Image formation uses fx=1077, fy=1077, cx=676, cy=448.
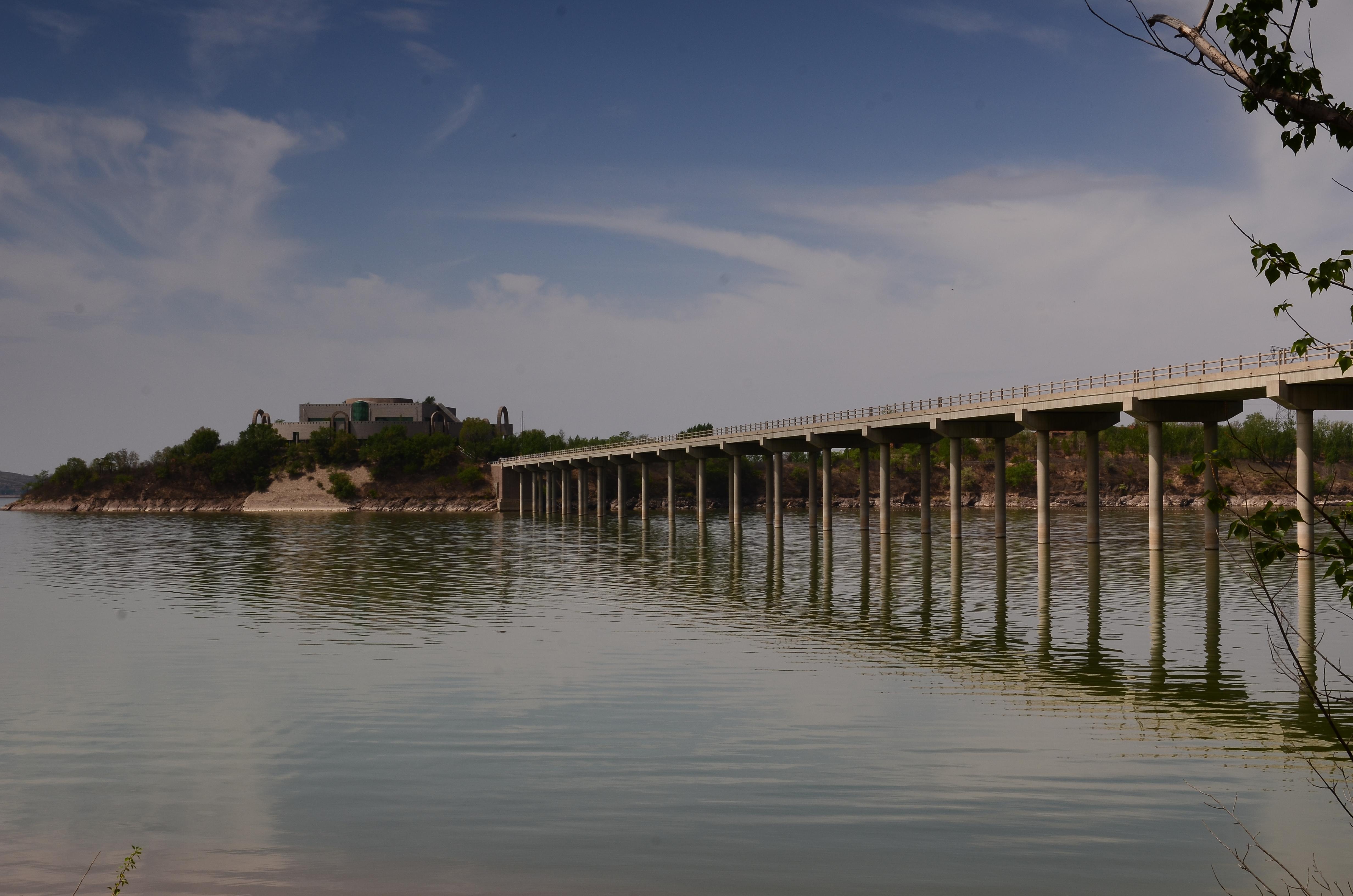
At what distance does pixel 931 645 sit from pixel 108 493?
195005 mm

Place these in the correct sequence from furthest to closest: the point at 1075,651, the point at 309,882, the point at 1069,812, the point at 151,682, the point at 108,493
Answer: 1. the point at 108,493
2. the point at 1075,651
3. the point at 151,682
4. the point at 1069,812
5. the point at 309,882

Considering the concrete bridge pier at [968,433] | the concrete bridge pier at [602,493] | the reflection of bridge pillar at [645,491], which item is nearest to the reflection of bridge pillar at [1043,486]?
the concrete bridge pier at [968,433]

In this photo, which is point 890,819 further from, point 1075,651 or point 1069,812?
point 1075,651

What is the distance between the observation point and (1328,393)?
5166cm

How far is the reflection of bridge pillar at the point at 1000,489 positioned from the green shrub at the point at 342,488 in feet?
429

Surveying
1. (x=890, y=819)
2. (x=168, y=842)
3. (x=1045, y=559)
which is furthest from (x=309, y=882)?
(x=1045, y=559)

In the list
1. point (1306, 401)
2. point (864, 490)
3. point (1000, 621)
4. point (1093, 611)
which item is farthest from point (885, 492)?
point (1000, 621)

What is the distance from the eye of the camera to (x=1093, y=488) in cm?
6975

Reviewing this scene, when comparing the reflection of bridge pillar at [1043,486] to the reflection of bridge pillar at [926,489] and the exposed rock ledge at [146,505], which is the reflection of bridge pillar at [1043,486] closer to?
the reflection of bridge pillar at [926,489]

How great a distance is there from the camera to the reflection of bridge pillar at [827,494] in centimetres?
8950

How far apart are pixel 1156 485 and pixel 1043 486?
11432 mm

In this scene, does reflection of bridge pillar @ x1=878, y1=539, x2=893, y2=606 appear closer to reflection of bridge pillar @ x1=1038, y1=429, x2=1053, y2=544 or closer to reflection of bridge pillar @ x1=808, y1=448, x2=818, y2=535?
reflection of bridge pillar @ x1=1038, y1=429, x2=1053, y2=544

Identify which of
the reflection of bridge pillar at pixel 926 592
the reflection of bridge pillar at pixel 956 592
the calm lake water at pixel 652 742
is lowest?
the reflection of bridge pillar at pixel 926 592

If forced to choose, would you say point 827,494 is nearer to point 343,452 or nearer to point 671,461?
point 671,461
